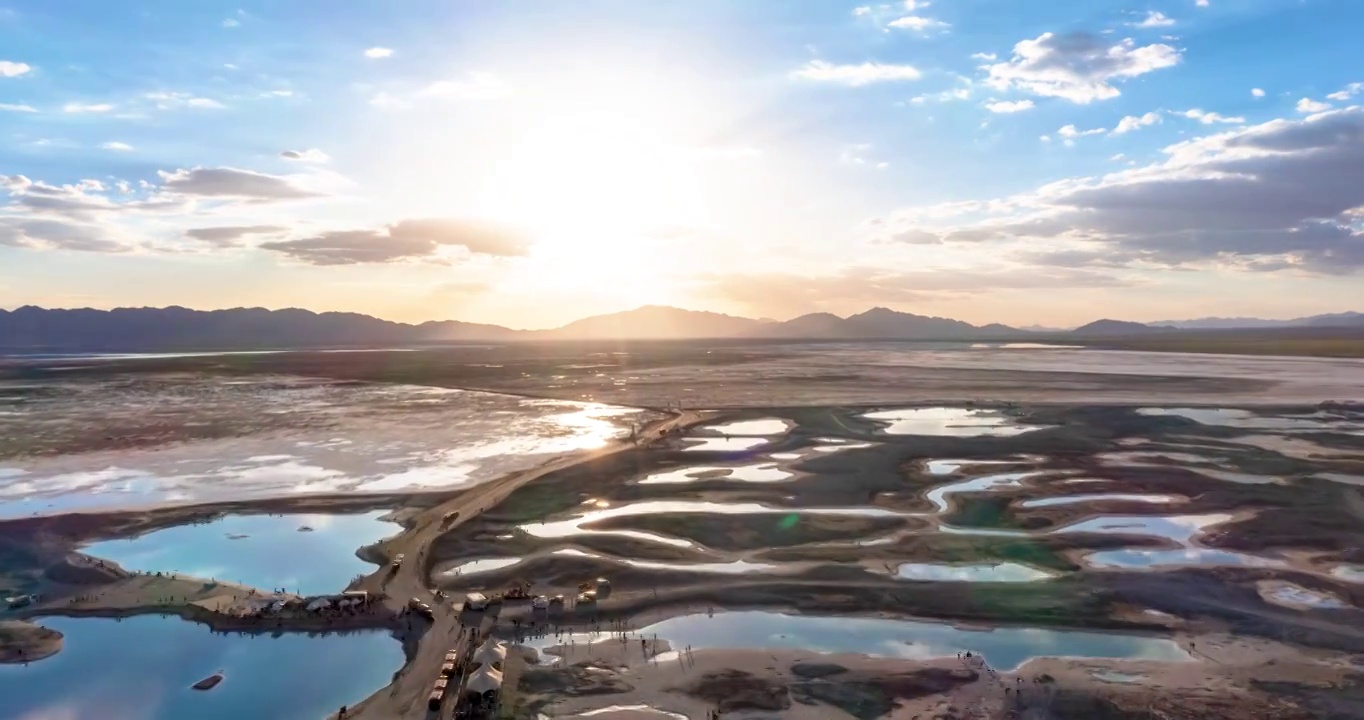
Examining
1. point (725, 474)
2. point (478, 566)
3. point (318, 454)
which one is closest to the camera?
point (478, 566)

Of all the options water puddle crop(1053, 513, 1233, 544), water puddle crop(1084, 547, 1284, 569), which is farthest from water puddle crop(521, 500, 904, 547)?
water puddle crop(1084, 547, 1284, 569)

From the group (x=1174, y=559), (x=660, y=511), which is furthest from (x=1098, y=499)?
(x=660, y=511)

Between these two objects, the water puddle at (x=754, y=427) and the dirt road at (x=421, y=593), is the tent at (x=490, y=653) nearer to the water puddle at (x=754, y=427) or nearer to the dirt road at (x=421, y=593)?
the dirt road at (x=421, y=593)

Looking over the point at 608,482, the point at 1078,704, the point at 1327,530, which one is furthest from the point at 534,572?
the point at 1327,530

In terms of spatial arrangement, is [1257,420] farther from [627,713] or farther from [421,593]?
[421,593]

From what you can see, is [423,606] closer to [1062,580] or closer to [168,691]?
[168,691]

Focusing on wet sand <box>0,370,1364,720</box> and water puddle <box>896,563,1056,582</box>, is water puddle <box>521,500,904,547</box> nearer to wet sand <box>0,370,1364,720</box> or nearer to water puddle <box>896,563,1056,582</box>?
wet sand <box>0,370,1364,720</box>
